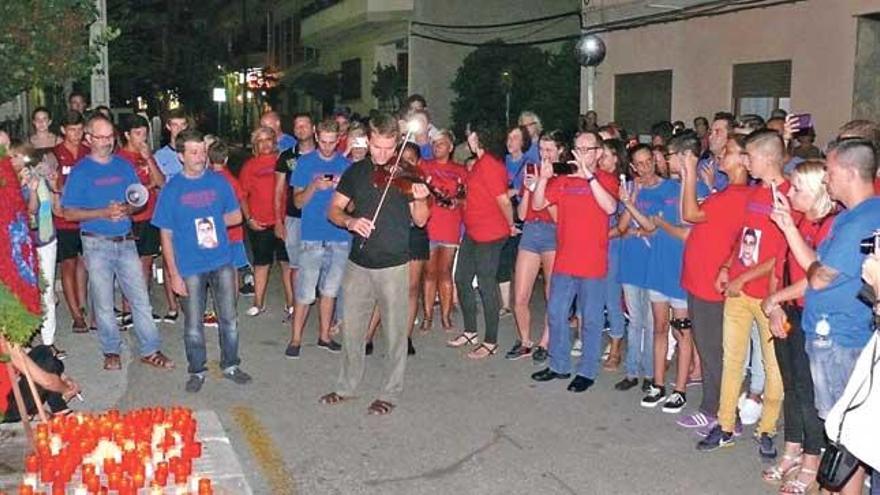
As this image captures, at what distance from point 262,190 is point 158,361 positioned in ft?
8.65

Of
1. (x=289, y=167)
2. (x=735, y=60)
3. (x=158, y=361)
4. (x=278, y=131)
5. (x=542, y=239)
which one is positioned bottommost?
(x=158, y=361)

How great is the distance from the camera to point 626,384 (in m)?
8.01

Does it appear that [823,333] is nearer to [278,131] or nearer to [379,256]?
[379,256]

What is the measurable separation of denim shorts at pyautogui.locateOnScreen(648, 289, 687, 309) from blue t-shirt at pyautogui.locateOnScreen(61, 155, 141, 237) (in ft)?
14.0

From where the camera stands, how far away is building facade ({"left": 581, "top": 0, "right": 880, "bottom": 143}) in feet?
47.2

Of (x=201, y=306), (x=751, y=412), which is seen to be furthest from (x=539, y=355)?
(x=201, y=306)

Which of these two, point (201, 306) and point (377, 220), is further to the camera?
point (201, 306)

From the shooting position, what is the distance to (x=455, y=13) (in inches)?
1205

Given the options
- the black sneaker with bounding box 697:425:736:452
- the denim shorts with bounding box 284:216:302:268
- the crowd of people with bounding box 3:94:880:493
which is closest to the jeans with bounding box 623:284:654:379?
the crowd of people with bounding box 3:94:880:493

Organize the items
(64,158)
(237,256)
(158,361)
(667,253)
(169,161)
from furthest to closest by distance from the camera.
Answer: (169,161) < (64,158) < (158,361) < (237,256) < (667,253)

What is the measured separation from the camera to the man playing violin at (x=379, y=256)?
7.28 metres

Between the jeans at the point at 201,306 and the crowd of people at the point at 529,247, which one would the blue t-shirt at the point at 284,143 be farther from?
the jeans at the point at 201,306

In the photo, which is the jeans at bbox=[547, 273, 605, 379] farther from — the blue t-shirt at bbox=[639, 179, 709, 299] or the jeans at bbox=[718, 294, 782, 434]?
the jeans at bbox=[718, 294, 782, 434]

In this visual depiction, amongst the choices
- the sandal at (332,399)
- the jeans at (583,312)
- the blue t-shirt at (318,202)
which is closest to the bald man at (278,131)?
the blue t-shirt at (318,202)
